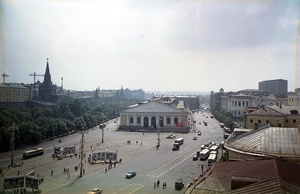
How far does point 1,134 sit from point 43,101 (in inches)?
1747

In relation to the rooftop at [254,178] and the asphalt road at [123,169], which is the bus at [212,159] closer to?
the asphalt road at [123,169]

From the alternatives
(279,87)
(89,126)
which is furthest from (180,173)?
(279,87)

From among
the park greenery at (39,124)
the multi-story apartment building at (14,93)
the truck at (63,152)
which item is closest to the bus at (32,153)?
the truck at (63,152)

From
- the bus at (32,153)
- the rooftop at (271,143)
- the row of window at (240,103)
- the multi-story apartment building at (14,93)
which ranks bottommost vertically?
the bus at (32,153)

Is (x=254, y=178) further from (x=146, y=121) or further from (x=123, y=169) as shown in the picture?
(x=146, y=121)

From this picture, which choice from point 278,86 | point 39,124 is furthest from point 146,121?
point 278,86

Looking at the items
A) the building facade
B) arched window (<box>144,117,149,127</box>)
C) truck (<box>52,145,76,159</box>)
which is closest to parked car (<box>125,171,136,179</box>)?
truck (<box>52,145,76,159</box>)

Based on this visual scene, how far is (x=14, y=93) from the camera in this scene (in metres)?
77.4

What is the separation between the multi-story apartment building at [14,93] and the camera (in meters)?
73.8

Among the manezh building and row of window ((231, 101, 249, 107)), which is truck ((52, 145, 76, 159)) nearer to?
the manezh building

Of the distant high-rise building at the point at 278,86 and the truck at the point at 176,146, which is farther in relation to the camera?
the distant high-rise building at the point at 278,86

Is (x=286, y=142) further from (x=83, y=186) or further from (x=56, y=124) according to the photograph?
(x=56, y=124)

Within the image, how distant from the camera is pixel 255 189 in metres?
10.1

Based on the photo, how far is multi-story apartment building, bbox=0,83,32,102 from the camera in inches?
2904
